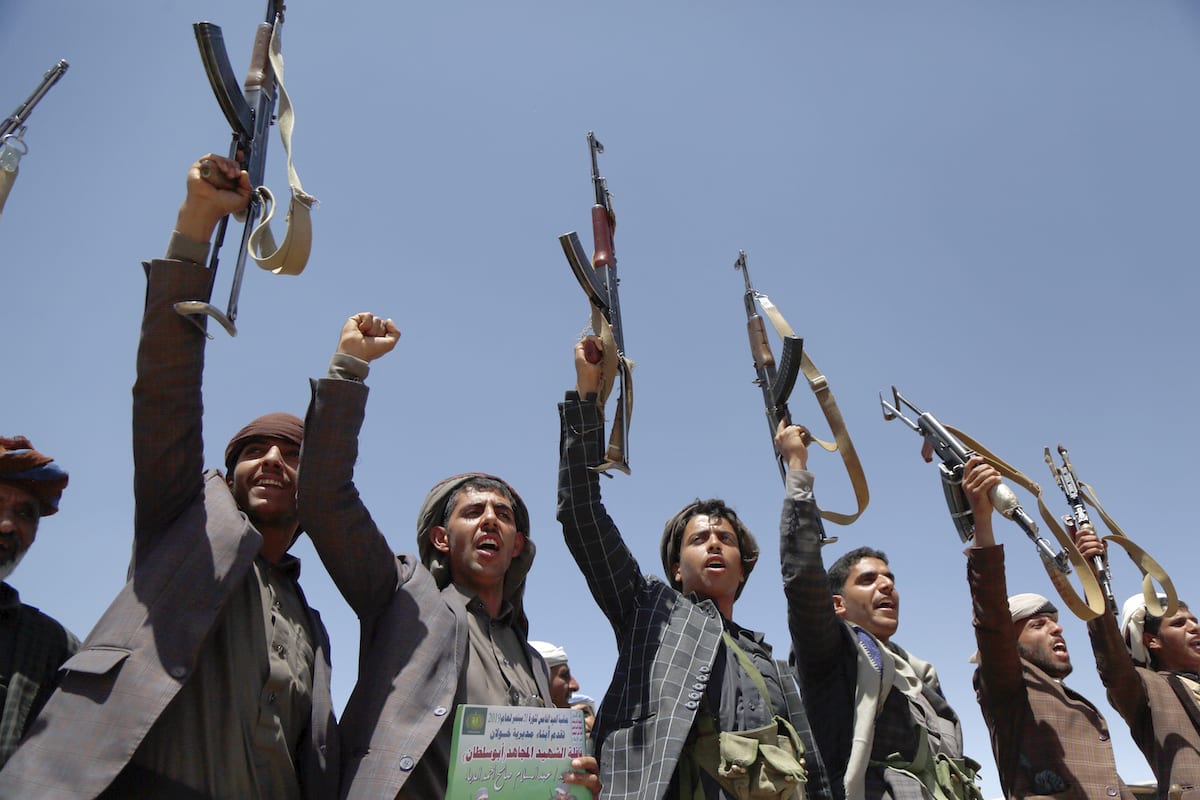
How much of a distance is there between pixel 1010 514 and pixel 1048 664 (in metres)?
1.18

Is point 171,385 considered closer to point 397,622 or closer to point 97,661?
point 97,661

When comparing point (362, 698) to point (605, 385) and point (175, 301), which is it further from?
point (605, 385)

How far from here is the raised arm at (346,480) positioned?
3520 millimetres

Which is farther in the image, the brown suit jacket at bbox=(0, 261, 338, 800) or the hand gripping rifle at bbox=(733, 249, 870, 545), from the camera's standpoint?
the hand gripping rifle at bbox=(733, 249, 870, 545)

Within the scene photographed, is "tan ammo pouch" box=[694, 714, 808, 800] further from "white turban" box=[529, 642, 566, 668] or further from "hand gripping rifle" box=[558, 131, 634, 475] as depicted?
"white turban" box=[529, 642, 566, 668]

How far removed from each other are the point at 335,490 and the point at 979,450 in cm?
495

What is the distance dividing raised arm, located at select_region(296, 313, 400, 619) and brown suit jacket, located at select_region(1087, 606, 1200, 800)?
5.27 metres

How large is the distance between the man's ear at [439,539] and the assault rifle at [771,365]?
7.35 feet

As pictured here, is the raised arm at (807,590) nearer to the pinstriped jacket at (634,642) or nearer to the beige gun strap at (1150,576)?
the pinstriped jacket at (634,642)

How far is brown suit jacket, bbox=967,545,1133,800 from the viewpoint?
5426mm

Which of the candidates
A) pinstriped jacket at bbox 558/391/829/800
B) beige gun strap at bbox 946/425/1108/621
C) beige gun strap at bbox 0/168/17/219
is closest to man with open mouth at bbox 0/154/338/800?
pinstriped jacket at bbox 558/391/829/800

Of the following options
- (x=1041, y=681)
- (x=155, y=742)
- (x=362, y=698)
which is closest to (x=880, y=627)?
(x=1041, y=681)

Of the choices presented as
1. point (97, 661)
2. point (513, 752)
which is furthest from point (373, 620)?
point (97, 661)

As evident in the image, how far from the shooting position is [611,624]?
15.7ft
